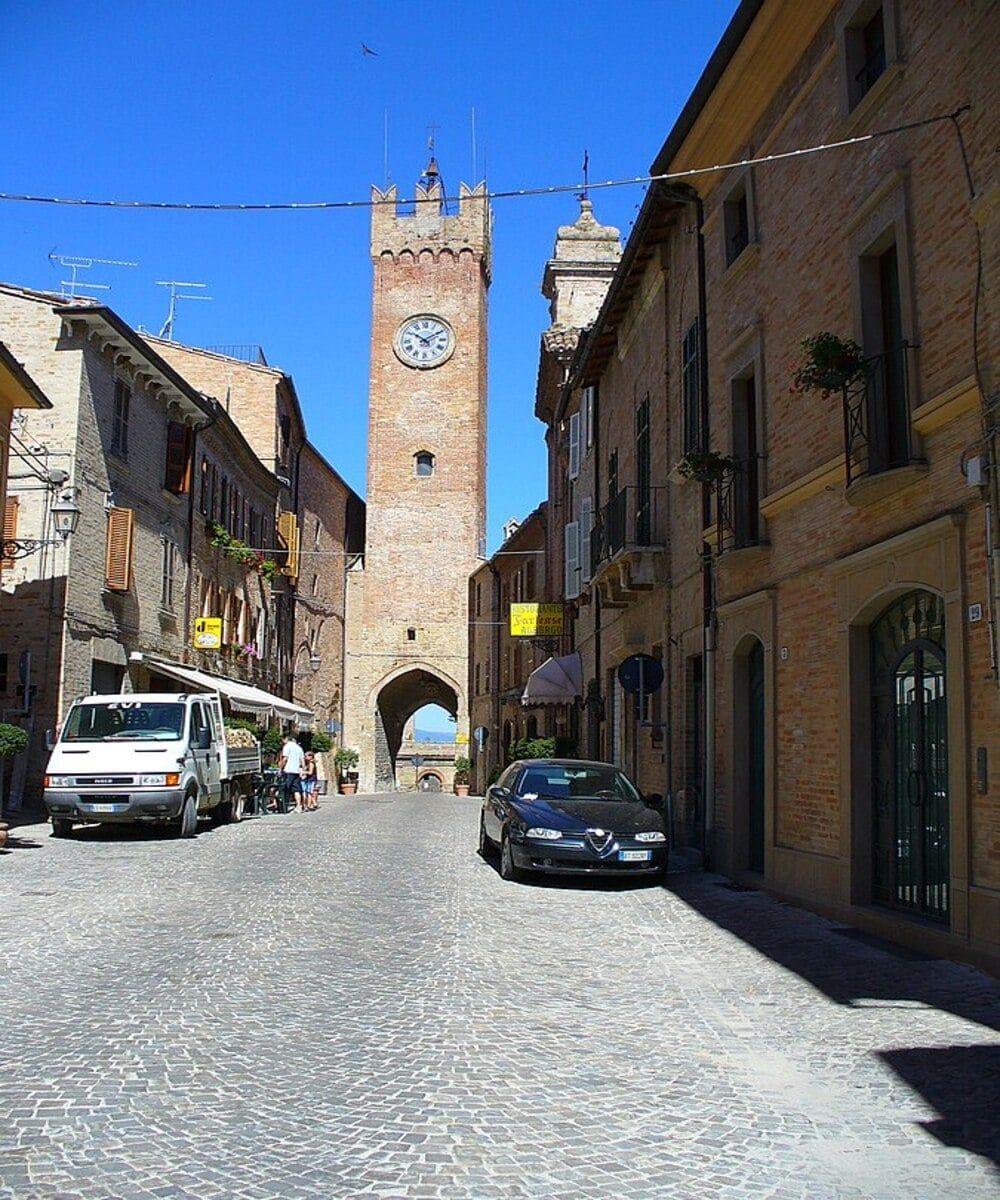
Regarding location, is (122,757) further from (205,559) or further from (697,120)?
(205,559)

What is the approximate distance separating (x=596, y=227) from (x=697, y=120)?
784 inches

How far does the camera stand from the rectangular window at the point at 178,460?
2720 cm

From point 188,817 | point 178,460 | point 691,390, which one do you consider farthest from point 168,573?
point 691,390

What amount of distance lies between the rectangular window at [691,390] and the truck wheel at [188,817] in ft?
28.4

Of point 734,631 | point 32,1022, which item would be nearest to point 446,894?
point 734,631

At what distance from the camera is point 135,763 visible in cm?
1714

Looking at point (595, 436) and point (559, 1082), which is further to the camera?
point (595, 436)

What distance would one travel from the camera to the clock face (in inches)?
→ 2170

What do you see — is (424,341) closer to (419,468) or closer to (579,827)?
(419,468)

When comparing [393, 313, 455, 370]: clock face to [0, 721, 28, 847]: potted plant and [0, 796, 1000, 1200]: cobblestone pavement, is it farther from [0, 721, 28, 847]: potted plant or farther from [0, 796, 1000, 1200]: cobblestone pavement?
[0, 796, 1000, 1200]: cobblestone pavement

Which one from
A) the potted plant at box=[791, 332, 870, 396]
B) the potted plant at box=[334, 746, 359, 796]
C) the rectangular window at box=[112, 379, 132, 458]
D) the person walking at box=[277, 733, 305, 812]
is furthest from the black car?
the potted plant at box=[334, 746, 359, 796]

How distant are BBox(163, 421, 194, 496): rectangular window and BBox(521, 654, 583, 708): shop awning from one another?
902cm

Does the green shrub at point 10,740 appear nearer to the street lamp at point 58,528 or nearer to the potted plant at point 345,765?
the street lamp at point 58,528

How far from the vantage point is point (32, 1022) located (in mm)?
6211
